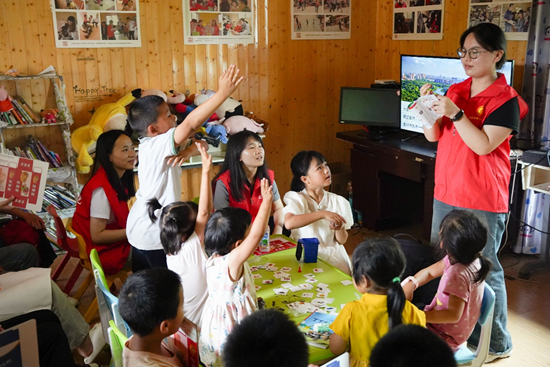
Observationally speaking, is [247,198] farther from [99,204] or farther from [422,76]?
[422,76]

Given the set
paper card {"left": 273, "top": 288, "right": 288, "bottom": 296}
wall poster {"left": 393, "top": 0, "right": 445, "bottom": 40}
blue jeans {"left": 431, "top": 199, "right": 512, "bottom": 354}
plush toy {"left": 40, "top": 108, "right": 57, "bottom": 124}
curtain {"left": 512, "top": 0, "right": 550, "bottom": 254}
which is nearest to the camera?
paper card {"left": 273, "top": 288, "right": 288, "bottom": 296}

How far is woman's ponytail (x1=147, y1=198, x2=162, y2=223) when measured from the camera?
236 cm

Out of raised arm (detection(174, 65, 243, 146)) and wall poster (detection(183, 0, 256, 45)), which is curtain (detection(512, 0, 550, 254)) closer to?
wall poster (detection(183, 0, 256, 45))

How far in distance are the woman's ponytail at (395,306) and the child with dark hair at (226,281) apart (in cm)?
47

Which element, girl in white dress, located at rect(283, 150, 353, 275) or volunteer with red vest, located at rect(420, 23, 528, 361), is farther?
girl in white dress, located at rect(283, 150, 353, 275)

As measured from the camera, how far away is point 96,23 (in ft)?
13.6

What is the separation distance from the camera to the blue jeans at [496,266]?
7.96ft

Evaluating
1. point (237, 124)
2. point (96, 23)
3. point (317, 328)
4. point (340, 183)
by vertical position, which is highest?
point (96, 23)

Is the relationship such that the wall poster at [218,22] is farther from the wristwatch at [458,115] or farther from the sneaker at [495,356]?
the sneaker at [495,356]

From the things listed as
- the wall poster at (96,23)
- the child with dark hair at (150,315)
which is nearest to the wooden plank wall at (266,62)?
the wall poster at (96,23)

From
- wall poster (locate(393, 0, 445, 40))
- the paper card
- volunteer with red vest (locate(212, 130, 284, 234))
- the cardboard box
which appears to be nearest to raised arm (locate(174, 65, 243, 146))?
the paper card

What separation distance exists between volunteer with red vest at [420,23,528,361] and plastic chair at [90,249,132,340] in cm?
137

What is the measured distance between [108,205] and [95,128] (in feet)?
4.46

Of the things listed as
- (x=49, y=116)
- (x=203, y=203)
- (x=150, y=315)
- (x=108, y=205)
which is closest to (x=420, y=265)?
(x=203, y=203)
